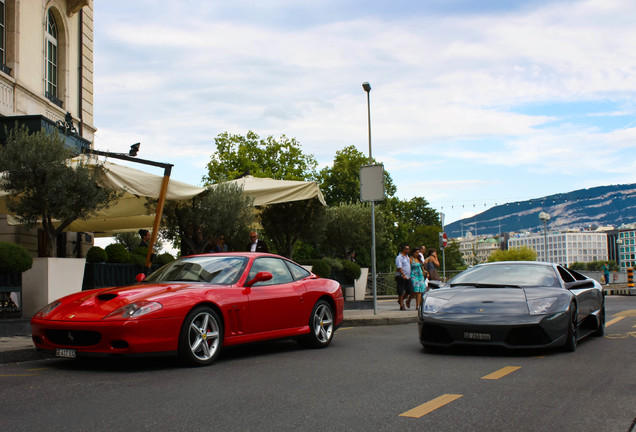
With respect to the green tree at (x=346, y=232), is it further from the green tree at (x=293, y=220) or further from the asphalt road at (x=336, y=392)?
the asphalt road at (x=336, y=392)

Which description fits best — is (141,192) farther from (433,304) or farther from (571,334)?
(571,334)

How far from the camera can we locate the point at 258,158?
186 ft

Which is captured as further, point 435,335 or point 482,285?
point 482,285

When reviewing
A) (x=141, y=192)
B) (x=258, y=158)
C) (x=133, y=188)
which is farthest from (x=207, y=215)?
(x=258, y=158)

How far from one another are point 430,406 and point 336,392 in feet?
3.13

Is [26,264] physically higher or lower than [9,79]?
lower

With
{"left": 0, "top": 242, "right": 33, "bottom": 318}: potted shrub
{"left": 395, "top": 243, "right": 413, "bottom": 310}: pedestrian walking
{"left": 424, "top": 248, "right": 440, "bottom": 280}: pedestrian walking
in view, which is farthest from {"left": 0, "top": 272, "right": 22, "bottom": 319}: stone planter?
{"left": 424, "top": 248, "right": 440, "bottom": 280}: pedestrian walking

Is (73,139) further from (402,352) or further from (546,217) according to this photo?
(546,217)

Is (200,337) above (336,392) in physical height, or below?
above

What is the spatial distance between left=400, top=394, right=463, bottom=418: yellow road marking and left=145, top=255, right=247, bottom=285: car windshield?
3577mm

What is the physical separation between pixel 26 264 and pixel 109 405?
18.8ft

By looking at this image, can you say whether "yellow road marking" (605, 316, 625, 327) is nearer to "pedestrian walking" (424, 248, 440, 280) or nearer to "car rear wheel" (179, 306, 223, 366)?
"pedestrian walking" (424, 248, 440, 280)

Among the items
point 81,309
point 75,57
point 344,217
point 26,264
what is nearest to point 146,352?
point 81,309

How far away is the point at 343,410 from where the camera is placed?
16.3 feet
